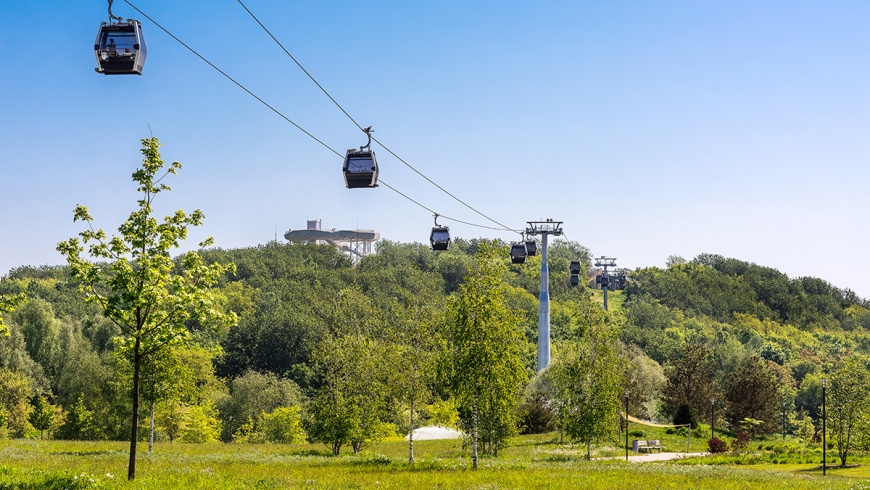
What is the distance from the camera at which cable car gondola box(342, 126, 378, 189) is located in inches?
930

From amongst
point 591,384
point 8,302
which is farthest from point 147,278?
point 591,384

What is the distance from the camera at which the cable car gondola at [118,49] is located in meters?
16.6

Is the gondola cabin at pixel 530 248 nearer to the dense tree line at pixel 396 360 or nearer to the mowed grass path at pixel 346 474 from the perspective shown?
the dense tree line at pixel 396 360

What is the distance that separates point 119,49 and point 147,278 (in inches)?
299

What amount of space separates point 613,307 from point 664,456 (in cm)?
13714

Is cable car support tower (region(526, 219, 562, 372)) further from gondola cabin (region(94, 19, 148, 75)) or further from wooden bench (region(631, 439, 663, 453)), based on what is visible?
gondola cabin (region(94, 19, 148, 75))

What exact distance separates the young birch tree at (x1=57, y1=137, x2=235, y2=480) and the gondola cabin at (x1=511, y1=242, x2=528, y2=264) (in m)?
30.7

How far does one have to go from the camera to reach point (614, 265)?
4205 inches

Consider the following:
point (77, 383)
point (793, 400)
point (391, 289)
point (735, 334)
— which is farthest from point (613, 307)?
point (77, 383)

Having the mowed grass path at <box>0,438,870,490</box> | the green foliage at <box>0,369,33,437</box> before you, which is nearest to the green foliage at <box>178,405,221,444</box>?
the green foliage at <box>0,369,33,437</box>

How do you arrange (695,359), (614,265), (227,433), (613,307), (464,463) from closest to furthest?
(464,463)
(695,359)
(227,433)
(614,265)
(613,307)

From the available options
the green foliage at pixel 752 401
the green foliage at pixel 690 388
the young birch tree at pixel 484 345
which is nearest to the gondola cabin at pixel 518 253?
the young birch tree at pixel 484 345

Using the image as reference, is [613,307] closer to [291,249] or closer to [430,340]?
[291,249]

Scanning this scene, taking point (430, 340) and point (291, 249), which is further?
point (291, 249)
